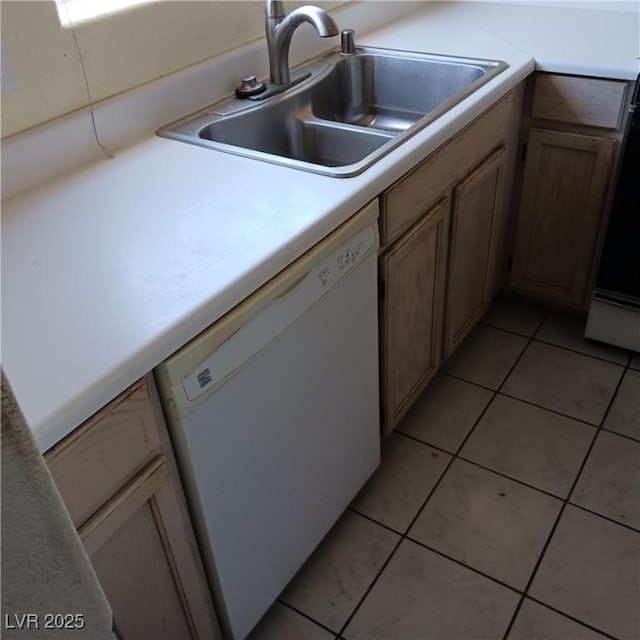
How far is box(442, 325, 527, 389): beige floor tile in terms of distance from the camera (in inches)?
81.1

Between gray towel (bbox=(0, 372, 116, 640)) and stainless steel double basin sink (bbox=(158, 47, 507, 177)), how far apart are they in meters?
0.84

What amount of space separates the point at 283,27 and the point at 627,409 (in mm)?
1397

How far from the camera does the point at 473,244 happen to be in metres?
1.86

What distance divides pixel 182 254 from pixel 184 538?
0.45m

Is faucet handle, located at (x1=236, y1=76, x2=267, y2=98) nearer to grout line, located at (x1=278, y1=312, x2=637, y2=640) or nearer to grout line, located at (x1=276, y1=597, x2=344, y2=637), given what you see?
grout line, located at (x1=278, y1=312, x2=637, y2=640)

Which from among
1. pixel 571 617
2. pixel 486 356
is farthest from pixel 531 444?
pixel 571 617

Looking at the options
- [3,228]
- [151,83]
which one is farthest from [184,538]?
[151,83]

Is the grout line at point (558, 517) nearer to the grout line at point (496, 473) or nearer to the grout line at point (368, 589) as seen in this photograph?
the grout line at point (496, 473)

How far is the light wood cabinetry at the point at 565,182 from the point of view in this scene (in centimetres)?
182


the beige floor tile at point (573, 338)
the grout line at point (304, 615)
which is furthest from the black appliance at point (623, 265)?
the grout line at point (304, 615)

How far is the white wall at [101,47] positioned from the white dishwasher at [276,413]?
62cm

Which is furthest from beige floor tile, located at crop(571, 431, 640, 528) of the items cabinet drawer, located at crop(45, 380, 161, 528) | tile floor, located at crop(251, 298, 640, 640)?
cabinet drawer, located at crop(45, 380, 161, 528)

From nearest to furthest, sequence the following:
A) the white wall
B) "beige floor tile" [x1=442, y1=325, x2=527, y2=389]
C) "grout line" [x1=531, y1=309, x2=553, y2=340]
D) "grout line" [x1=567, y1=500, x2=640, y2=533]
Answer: the white wall → "grout line" [x1=567, y1=500, x2=640, y2=533] → "beige floor tile" [x1=442, y1=325, x2=527, y2=389] → "grout line" [x1=531, y1=309, x2=553, y2=340]

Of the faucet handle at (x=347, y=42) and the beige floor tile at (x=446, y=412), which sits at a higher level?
the faucet handle at (x=347, y=42)
